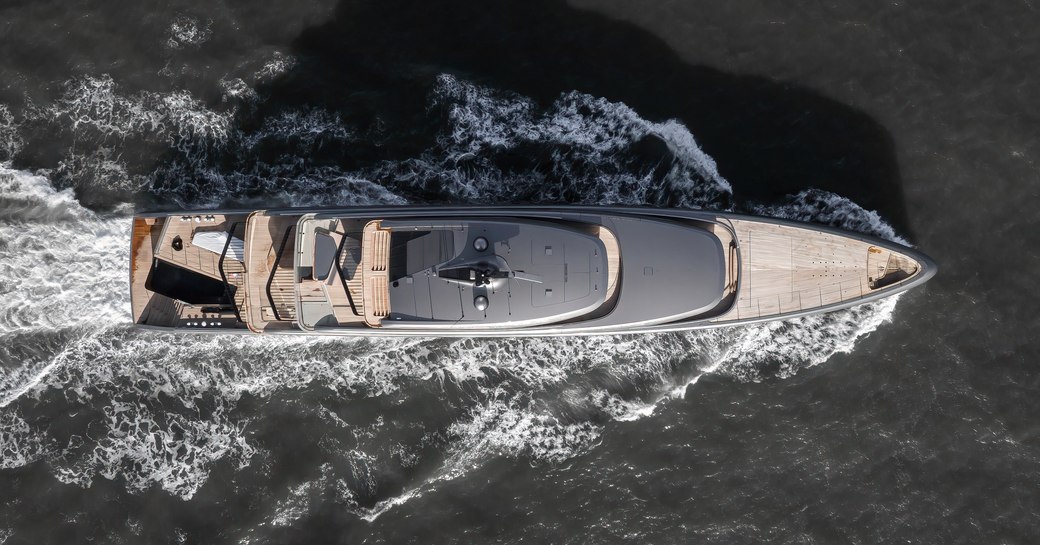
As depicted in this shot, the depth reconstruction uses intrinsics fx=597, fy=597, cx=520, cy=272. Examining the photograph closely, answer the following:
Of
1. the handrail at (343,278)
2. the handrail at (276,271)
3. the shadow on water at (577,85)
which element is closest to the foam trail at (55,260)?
the handrail at (276,271)

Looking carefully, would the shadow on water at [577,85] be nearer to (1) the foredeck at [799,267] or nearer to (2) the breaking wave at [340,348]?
(2) the breaking wave at [340,348]

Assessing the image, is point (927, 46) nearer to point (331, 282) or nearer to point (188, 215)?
point (331, 282)

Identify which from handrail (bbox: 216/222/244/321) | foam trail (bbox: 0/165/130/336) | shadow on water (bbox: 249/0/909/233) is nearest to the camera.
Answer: handrail (bbox: 216/222/244/321)

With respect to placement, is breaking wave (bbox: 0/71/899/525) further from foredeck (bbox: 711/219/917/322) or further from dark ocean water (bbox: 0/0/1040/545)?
foredeck (bbox: 711/219/917/322)

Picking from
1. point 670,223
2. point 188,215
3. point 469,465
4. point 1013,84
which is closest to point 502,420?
point 469,465

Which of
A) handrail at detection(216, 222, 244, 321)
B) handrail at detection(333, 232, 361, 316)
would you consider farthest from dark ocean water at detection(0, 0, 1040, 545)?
handrail at detection(333, 232, 361, 316)

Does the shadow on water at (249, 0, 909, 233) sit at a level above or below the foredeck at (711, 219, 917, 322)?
above
